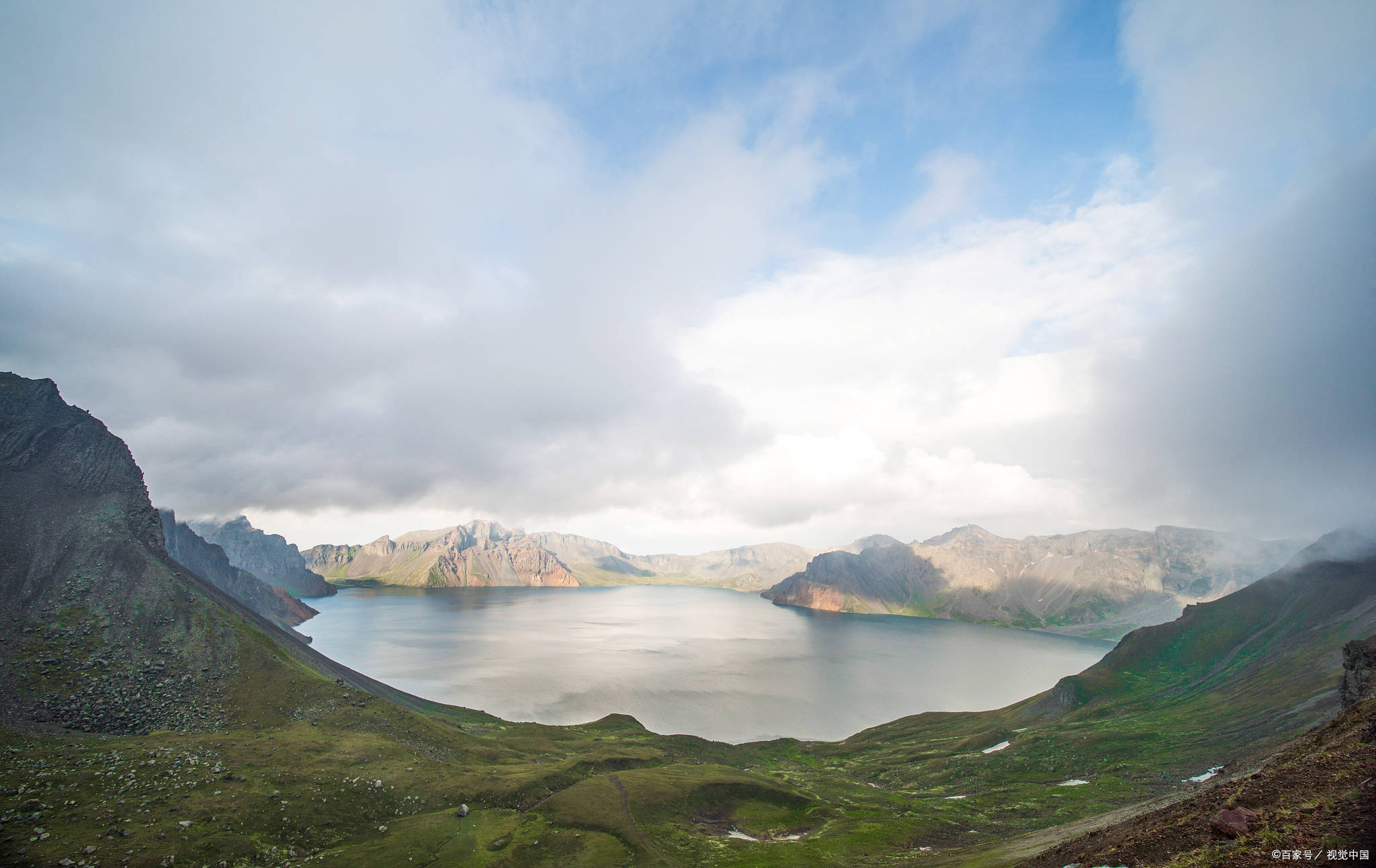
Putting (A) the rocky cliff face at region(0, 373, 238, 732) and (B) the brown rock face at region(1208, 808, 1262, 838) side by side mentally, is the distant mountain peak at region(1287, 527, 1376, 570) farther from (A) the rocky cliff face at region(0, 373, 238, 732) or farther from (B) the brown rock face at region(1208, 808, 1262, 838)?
(A) the rocky cliff face at region(0, 373, 238, 732)

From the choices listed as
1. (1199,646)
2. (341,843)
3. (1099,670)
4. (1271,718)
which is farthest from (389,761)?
(1199,646)

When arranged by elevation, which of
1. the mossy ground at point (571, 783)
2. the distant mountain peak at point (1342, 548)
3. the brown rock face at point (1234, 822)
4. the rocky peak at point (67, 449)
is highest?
the rocky peak at point (67, 449)

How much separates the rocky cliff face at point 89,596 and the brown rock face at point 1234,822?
102m

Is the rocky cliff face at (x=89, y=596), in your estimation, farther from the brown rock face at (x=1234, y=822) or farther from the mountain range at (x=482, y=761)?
the brown rock face at (x=1234, y=822)

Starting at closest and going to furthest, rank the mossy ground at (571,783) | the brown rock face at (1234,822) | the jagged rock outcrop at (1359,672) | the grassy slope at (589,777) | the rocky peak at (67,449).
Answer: the brown rock face at (1234,822)
the mossy ground at (571,783)
the grassy slope at (589,777)
the jagged rock outcrop at (1359,672)
the rocky peak at (67,449)

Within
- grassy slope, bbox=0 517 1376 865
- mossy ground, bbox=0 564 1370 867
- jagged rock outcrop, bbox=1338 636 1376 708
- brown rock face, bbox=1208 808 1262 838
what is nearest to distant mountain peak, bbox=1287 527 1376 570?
grassy slope, bbox=0 517 1376 865

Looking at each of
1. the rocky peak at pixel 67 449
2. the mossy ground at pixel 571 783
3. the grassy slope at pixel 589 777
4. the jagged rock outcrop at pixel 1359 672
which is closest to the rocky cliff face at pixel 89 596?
→ the rocky peak at pixel 67 449

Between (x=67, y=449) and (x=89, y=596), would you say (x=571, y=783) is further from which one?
(x=67, y=449)

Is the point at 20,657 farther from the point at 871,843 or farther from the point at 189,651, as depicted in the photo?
the point at 871,843

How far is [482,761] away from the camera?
78.7 m

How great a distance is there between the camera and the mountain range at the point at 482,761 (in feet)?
126

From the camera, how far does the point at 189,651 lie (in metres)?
81.1

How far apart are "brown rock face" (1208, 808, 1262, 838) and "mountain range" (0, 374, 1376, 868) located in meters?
0.19

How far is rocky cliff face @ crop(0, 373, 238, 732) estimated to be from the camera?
66375mm
